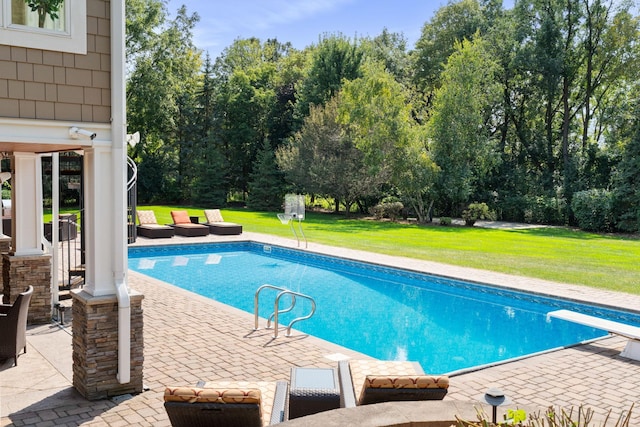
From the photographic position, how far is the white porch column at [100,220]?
5184 mm

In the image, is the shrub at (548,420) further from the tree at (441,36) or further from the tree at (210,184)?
the tree at (441,36)

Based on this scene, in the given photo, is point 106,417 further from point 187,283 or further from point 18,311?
point 187,283

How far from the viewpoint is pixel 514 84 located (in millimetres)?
33031

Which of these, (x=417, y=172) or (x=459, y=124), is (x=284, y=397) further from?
(x=459, y=124)

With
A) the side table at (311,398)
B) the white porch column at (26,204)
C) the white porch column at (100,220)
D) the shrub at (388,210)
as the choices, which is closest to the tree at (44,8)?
the white porch column at (100,220)

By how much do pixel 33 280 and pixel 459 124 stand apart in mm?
21895

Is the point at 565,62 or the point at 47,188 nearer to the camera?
the point at 565,62

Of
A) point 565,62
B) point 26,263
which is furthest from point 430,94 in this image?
point 26,263

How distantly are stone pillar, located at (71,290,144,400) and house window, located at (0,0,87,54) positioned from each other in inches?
92.3

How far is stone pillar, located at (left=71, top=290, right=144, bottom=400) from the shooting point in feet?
17.1

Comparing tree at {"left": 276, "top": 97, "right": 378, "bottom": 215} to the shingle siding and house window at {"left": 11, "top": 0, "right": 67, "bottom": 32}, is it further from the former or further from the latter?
house window at {"left": 11, "top": 0, "right": 67, "bottom": 32}

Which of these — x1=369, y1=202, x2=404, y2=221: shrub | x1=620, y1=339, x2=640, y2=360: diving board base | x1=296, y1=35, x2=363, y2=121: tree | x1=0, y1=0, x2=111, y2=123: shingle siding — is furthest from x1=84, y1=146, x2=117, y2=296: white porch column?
x1=296, y1=35, x2=363, y2=121: tree

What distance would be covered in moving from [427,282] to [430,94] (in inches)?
1132

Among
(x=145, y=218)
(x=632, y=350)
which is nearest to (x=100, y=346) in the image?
(x=632, y=350)
